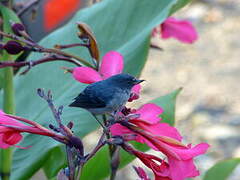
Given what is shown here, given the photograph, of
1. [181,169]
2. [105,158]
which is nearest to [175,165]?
[181,169]

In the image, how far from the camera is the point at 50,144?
2.41ft

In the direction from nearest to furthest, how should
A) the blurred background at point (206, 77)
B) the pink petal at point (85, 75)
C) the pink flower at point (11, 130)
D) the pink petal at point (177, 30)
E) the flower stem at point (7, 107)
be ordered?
the pink flower at point (11, 130)
the pink petal at point (85, 75)
the flower stem at point (7, 107)
the pink petal at point (177, 30)
the blurred background at point (206, 77)

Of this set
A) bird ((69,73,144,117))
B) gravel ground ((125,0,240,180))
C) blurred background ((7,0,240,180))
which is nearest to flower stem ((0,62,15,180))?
bird ((69,73,144,117))

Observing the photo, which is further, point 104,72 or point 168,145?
point 104,72

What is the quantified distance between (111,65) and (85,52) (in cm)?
23

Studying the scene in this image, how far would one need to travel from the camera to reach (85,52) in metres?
0.87

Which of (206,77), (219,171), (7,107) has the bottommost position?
(206,77)

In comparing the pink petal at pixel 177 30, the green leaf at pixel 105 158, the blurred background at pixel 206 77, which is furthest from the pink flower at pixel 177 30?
the blurred background at pixel 206 77

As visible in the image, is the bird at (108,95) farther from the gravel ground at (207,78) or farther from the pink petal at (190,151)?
the gravel ground at (207,78)

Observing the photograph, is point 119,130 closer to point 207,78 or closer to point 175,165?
point 175,165

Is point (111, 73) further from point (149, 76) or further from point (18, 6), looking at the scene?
point (149, 76)

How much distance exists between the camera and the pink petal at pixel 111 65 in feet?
2.09

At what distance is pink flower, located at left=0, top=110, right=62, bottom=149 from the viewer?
506 mm

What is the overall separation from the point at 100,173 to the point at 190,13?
3.46 m
